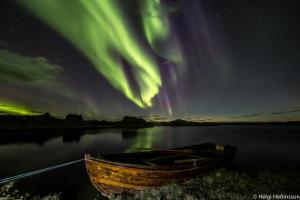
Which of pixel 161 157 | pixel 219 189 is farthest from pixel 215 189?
pixel 161 157

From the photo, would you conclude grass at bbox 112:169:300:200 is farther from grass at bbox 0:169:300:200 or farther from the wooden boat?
the wooden boat

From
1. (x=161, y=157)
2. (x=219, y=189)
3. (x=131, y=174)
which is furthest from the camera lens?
(x=161, y=157)

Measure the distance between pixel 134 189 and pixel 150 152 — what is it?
4537 millimetres

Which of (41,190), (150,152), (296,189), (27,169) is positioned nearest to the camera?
(296,189)

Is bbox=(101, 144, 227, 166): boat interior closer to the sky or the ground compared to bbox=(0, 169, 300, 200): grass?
closer to the sky

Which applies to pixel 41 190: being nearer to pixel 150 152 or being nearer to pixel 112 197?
pixel 112 197

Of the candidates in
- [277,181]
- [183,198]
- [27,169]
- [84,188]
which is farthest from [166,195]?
[27,169]

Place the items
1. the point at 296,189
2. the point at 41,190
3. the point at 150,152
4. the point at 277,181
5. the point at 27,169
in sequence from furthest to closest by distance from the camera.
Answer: the point at 27,169
the point at 150,152
the point at 41,190
the point at 277,181
the point at 296,189

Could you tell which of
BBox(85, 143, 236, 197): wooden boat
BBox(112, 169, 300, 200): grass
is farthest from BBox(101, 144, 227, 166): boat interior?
BBox(112, 169, 300, 200): grass

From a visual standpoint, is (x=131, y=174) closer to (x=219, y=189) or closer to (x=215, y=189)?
(x=215, y=189)

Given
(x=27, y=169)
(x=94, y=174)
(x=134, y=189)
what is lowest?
(x=27, y=169)

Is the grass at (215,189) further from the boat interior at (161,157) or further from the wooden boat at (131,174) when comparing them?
the boat interior at (161,157)

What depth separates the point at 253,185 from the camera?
9211 mm

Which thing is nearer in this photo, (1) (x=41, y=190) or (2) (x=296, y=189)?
(2) (x=296, y=189)
